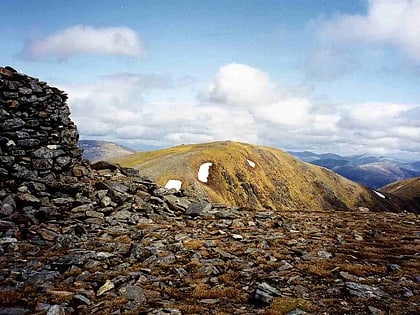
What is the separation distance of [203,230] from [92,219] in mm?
6655

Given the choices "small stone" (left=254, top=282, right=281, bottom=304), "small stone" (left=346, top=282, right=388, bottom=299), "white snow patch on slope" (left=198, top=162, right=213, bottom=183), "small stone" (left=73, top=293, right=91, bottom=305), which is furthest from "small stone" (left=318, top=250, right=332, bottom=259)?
"white snow patch on slope" (left=198, top=162, right=213, bottom=183)

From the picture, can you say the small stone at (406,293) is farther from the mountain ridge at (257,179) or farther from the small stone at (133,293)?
the mountain ridge at (257,179)

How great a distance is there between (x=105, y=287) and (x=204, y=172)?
10725 centimetres

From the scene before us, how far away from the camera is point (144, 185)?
90.8 feet

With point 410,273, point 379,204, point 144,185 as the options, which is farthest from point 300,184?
point 410,273

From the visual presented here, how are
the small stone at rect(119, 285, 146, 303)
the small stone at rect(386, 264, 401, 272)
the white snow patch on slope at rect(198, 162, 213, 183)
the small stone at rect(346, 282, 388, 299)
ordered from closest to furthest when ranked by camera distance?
the small stone at rect(346, 282, 388, 299) < the small stone at rect(119, 285, 146, 303) < the small stone at rect(386, 264, 401, 272) < the white snow patch on slope at rect(198, 162, 213, 183)

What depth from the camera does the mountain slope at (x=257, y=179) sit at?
112938 millimetres

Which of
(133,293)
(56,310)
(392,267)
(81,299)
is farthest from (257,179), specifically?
(56,310)

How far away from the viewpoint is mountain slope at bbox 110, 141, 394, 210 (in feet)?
371

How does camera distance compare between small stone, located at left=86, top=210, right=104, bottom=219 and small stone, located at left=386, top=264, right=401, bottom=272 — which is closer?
small stone, located at left=386, top=264, right=401, bottom=272

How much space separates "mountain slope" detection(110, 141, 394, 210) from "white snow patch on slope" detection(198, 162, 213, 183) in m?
1.30

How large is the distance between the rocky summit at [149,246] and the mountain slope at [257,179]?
77391 mm

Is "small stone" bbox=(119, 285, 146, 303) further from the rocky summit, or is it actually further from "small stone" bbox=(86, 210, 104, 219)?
"small stone" bbox=(86, 210, 104, 219)

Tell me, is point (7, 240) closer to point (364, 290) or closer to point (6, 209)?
point (6, 209)
